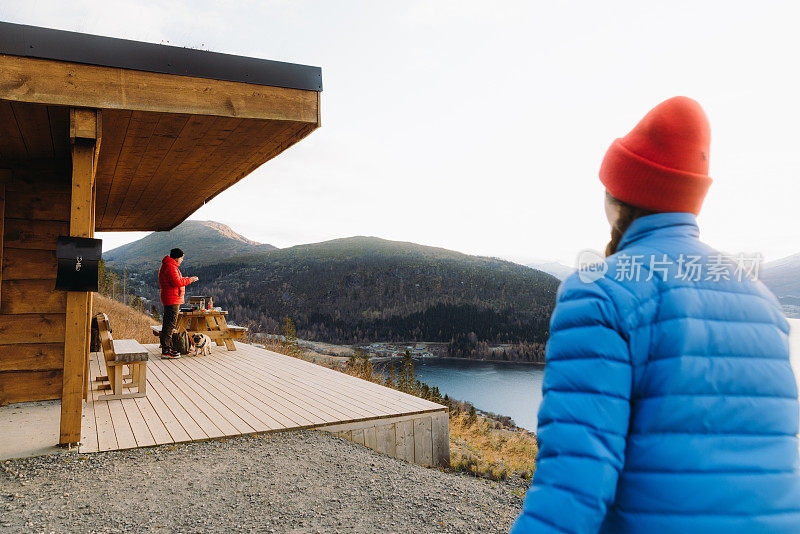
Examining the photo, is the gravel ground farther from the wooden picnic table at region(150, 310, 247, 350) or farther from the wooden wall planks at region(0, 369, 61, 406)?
the wooden picnic table at region(150, 310, 247, 350)

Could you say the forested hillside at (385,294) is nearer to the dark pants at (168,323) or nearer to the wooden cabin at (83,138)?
the dark pants at (168,323)

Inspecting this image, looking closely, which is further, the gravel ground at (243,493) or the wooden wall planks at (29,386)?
the wooden wall planks at (29,386)

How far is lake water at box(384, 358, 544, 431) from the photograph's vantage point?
23584 mm

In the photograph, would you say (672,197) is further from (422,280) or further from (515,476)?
(422,280)

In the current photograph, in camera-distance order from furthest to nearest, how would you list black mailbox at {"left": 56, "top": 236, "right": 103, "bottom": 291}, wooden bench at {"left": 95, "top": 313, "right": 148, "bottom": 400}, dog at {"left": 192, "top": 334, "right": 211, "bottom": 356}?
dog at {"left": 192, "top": 334, "right": 211, "bottom": 356} → wooden bench at {"left": 95, "top": 313, "right": 148, "bottom": 400} → black mailbox at {"left": 56, "top": 236, "right": 103, "bottom": 291}

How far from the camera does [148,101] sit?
12.5 feet

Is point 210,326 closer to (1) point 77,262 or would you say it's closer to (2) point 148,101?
(1) point 77,262

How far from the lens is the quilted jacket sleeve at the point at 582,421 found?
90 cm

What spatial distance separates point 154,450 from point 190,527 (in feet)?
4.34

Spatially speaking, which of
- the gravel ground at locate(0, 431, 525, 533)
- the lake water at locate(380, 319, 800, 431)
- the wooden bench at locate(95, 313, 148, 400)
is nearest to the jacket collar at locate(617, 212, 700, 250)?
the gravel ground at locate(0, 431, 525, 533)

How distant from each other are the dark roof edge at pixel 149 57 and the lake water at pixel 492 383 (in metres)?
16.2

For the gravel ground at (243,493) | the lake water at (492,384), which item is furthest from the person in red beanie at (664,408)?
the lake water at (492,384)

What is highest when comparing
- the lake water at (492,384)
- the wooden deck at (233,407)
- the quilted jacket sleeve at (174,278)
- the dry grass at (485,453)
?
the quilted jacket sleeve at (174,278)

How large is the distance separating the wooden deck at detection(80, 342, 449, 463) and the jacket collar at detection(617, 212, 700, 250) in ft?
13.2
